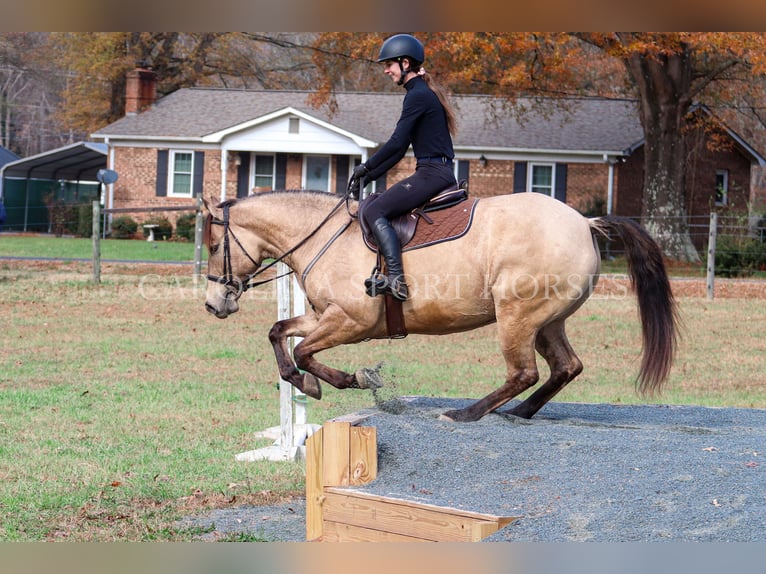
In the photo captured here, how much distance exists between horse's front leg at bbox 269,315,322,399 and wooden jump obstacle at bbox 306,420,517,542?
3.18ft

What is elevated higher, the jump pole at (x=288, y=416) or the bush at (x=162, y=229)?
the bush at (x=162, y=229)

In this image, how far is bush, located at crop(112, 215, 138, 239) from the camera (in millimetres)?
36031

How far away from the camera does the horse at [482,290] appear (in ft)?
23.2

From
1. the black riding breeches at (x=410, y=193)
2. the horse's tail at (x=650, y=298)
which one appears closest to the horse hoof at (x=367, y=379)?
the black riding breeches at (x=410, y=193)

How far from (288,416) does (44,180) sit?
39.0 m

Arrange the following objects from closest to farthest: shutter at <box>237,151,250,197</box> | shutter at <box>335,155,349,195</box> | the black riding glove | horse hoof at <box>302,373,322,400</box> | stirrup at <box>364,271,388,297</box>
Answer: stirrup at <box>364,271,388,297</box>
horse hoof at <box>302,373,322,400</box>
the black riding glove
shutter at <box>335,155,349,195</box>
shutter at <box>237,151,250,197</box>

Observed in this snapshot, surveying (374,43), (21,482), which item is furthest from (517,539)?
(374,43)

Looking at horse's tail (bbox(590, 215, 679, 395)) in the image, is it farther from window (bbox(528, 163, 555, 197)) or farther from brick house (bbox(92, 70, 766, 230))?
window (bbox(528, 163, 555, 197))

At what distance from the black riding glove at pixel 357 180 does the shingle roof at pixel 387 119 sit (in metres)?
27.3

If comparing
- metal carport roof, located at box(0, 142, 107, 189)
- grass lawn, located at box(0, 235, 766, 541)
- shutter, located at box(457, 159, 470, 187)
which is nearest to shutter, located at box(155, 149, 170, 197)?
metal carport roof, located at box(0, 142, 107, 189)

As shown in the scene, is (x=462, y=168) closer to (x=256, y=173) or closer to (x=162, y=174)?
(x=256, y=173)

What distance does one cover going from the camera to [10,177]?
137 feet

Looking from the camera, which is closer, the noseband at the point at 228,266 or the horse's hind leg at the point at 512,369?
the horse's hind leg at the point at 512,369

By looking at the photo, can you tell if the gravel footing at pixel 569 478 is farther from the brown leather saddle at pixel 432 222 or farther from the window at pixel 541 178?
the window at pixel 541 178
